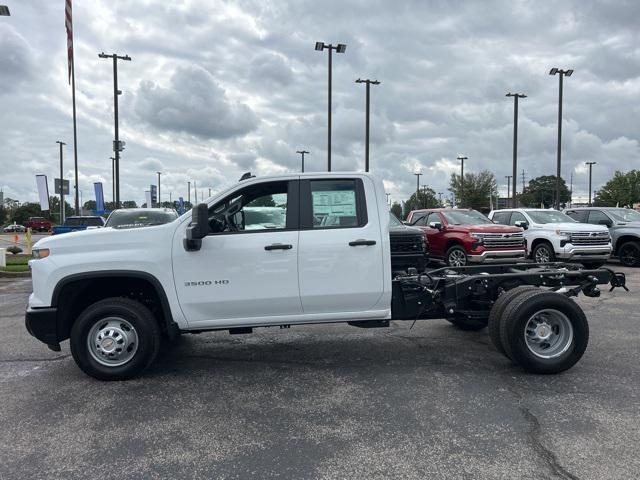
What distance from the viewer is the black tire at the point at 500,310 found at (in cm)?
511

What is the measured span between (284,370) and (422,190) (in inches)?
→ 4360

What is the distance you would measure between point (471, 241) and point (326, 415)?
919cm

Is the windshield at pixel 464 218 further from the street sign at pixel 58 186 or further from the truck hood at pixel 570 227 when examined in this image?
the street sign at pixel 58 186

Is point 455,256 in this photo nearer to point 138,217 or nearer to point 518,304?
point 138,217

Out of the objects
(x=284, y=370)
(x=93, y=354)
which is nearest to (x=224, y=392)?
(x=284, y=370)

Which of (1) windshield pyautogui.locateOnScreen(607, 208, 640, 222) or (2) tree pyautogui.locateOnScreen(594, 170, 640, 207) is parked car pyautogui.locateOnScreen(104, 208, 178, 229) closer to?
(1) windshield pyautogui.locateOnScreen(607, 208, 640, 222)

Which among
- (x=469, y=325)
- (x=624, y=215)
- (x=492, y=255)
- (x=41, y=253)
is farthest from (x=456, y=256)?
(x=41, y=253)

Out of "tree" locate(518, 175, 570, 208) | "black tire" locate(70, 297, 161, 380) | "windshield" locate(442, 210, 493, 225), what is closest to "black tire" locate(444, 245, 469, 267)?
"windshield" locate(442, 210, 493, 225)

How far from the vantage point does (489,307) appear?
5.70 metres

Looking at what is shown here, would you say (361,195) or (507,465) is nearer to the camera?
(507,465)

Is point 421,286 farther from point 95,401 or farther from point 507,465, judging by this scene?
point 95,401

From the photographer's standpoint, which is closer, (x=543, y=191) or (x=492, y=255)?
(x=492, y=255)

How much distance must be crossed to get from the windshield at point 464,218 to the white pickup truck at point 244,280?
8573mm

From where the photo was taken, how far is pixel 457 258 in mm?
12953
